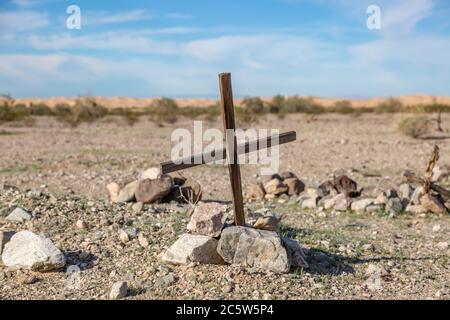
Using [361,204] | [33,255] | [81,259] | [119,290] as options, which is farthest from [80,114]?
[119,290]

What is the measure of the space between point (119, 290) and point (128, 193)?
12.5 ft

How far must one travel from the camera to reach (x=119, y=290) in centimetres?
442

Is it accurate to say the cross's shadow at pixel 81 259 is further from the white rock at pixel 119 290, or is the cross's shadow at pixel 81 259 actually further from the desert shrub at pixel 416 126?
the desert shrub at pixel 416 126

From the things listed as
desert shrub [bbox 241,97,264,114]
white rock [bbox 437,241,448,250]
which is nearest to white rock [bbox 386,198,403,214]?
white rock [bbox 437,241,448,250]

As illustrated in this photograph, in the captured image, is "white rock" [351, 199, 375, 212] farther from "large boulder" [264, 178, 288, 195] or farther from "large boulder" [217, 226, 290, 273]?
"large boulder" [217, 226, 290, 273]

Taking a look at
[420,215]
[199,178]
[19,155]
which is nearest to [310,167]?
[199,178]

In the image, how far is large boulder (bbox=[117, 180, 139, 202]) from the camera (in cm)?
810

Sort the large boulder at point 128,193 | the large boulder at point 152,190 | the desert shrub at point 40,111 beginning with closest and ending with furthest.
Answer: the large boulder at point 152,190 → the large boulder at point 128,193 → the desert shrub at point 40,111

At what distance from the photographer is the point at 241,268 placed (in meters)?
4.86

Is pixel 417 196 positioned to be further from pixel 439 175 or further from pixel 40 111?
pixel 40 111

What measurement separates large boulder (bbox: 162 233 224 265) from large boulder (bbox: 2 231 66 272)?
0.93m

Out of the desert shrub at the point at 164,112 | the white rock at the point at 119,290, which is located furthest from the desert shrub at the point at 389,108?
the white rock at the point at 119,290

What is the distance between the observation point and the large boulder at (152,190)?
7.86 meters

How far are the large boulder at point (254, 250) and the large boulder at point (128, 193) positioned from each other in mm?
3394
